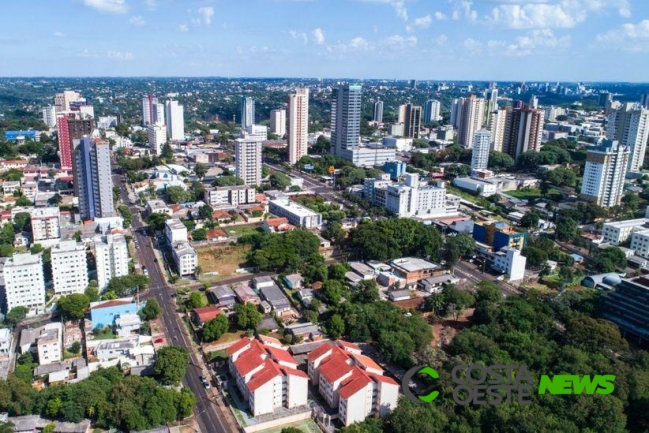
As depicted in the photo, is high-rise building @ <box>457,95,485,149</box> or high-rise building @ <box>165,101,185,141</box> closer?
high-rise building @ <box>457,95,485,149</box>

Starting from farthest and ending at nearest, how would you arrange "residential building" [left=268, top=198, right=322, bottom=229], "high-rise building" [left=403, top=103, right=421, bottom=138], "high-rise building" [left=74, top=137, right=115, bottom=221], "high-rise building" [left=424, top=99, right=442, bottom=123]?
"high-rise building" [left=424, top=99, right=442, bottom=123], "high-rise building" [left=403, top=103, right=421, bottom=138], "residential building" [left=268, top=198, right=322, bottom=229], "high-rise building" [left=74, top=137, right=115, bottom=221]

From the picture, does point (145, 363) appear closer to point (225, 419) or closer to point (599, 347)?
point (225, 419)

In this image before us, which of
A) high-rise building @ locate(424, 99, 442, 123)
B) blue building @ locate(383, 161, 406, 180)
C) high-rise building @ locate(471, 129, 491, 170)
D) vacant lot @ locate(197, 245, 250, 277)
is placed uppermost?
high-rise building @ locate(424, 99, 442, 123)

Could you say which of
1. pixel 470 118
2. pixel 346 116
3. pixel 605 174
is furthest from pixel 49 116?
pixel 605 174

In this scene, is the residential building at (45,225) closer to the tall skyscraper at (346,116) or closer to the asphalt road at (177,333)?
the asphalt road at (177,333)

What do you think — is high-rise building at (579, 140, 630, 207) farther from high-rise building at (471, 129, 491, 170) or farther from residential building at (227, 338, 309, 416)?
residential building at (227, 338, 309, 416)

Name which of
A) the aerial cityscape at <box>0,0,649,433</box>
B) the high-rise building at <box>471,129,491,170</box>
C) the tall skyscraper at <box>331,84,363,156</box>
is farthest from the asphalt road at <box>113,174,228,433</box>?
the high-rise building at <box>471,129,491,170</box>
